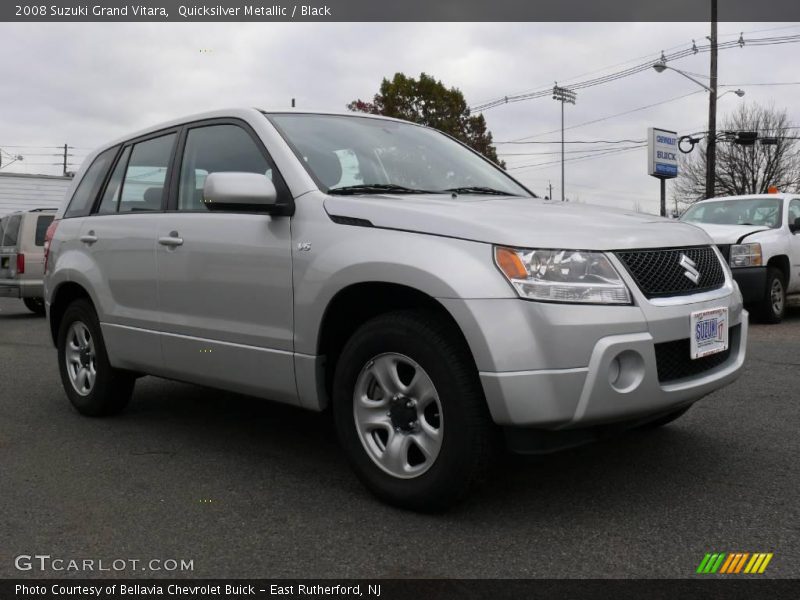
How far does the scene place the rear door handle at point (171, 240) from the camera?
4238 mm

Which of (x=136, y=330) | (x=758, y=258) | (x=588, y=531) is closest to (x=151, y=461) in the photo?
(x=136, y=330)

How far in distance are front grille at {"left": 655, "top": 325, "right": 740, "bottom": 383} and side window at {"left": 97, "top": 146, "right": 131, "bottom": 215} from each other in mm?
3416

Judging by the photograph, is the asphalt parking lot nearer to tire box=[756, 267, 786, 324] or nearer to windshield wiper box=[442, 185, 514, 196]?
windshield wiper box=[442, 185, 514, 196]

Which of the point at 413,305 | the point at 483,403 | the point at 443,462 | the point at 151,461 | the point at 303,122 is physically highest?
the point at 303,122

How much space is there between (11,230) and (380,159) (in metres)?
11.9

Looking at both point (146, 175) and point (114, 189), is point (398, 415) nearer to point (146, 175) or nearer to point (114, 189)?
point (146, 175)

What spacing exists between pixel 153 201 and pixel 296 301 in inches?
60.1

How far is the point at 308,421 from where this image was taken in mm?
5012

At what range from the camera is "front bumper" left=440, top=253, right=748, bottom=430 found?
2.94m

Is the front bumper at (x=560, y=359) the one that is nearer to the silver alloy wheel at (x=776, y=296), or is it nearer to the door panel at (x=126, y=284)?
the door panel at (x=126, y=284)

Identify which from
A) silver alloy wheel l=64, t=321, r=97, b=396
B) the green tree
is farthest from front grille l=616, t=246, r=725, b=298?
the green tree

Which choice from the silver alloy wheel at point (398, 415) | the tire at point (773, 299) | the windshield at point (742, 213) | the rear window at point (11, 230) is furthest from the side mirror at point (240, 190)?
the rear window at point (11, 230)

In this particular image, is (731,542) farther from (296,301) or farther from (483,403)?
(296,301)

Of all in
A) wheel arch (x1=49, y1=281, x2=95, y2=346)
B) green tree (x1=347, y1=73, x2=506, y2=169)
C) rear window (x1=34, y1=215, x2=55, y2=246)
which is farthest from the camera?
green tree (x1=347, y1=73, x2=506, y2=169)
